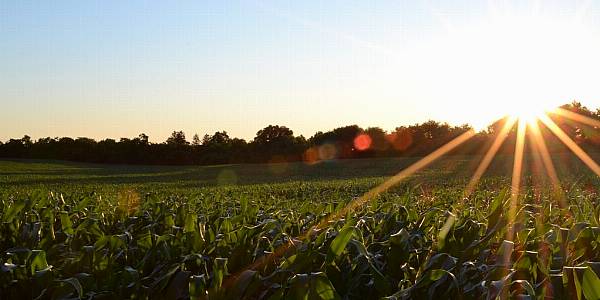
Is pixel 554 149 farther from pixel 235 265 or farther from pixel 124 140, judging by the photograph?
pixel 235 265

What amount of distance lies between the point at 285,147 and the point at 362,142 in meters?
15.2

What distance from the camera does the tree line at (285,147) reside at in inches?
3574

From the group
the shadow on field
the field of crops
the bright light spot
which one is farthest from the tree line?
the field of crops

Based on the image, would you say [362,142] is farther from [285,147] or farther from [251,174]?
[251,174]

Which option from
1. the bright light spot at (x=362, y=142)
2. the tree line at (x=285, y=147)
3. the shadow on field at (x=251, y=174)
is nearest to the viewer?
the shadow on field at (x=251, y=174)

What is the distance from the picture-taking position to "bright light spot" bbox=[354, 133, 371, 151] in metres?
98.9

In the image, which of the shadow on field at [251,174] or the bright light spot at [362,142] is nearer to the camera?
the shadow on field at [251,174]

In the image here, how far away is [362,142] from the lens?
10412 centimetres

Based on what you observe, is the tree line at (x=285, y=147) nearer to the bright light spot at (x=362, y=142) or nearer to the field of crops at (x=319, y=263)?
the bright light spot at (x=362, y=142)

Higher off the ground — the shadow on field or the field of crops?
the field of crops

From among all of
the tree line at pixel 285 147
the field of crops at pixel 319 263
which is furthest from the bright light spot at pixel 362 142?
the field of crops at pixel 319 263

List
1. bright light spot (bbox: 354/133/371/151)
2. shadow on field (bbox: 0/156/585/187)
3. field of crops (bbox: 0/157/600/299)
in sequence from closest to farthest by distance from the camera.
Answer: field of crops (bbox: 0/157/600/299) < shadow on field (bbox: 0/156/585/187) < bright light spot (bbox: 354/133/371/151)

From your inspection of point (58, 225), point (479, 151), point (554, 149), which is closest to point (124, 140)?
point (479, 151)

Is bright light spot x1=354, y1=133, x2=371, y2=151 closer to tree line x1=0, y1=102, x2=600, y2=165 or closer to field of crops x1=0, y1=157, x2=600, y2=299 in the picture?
tree line x1=0, y1=102, x2=600, y2=165
